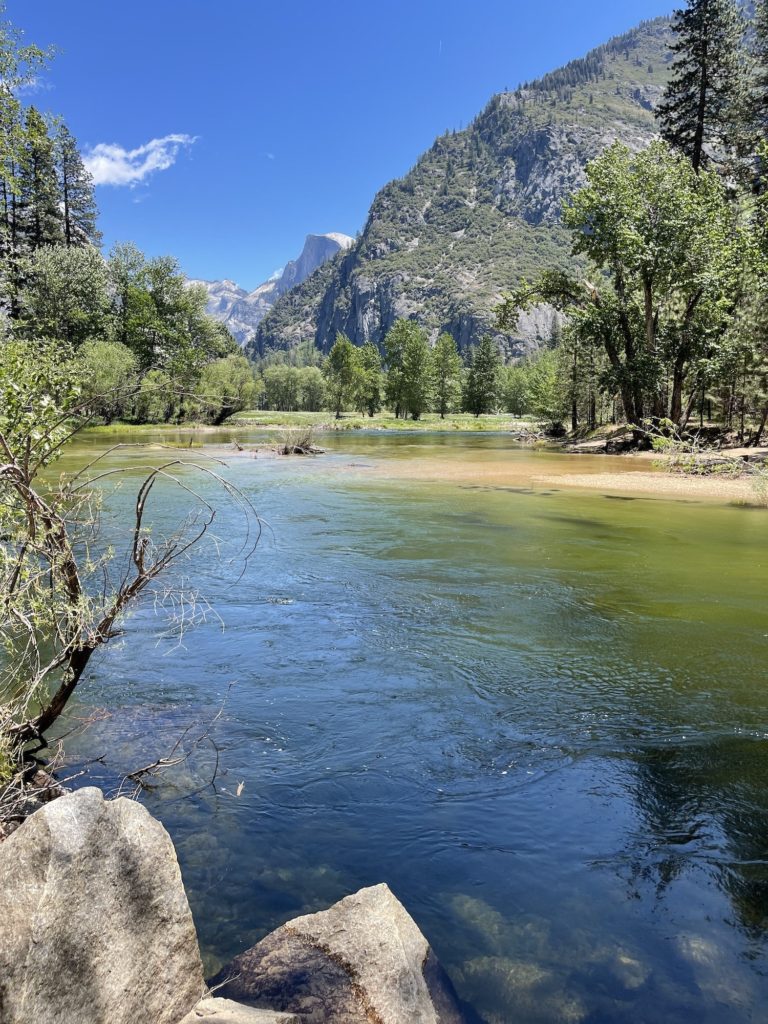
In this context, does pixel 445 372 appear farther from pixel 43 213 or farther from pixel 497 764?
pixel 497 764

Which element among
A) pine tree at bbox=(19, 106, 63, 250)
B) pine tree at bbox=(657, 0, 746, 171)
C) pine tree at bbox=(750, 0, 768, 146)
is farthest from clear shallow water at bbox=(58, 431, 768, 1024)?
pine tree at bbox=(19, 106, 63, 250)

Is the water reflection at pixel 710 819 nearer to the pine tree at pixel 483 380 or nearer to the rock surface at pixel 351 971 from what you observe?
the rock surface at pixel 351 971

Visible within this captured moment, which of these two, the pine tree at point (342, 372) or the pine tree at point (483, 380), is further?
the pine tree at point (483, 380)

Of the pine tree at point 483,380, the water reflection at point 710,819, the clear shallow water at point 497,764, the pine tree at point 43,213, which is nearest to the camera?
the clear shallow water at point 497,764

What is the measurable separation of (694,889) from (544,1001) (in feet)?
5.41

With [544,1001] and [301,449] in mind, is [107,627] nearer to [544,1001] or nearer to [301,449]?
[544,1001]

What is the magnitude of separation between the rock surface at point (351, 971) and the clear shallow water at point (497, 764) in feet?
1.58

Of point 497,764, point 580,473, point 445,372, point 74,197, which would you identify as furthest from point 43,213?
point 497,764

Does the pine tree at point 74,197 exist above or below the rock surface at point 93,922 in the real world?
above

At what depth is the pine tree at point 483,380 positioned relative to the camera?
124 metres

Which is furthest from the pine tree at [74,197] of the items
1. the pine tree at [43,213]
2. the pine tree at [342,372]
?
the pine tree at [342,372]

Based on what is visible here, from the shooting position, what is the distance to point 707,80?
4206cm

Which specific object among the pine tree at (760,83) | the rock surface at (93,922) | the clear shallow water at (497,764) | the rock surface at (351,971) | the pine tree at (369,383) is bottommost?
the clear shallow water at (497,764)

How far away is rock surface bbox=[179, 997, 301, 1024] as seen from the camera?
301 centimetres
